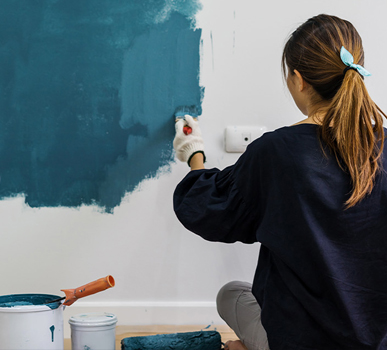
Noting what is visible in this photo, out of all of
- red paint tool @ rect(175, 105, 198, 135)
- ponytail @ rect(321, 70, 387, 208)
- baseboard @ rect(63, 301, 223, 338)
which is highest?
red paint tool @ rect(175, 105, 198, 135)

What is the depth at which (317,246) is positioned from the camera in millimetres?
861

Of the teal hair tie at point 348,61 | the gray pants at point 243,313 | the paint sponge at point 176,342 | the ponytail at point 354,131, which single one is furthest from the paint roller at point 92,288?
the teal hair tie at point 348,61

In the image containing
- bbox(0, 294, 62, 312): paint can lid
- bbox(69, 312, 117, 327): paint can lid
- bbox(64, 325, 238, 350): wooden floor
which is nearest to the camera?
bbox(0, 294, 62, 312): paint can lid

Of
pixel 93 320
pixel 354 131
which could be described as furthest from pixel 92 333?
pixel 354 131

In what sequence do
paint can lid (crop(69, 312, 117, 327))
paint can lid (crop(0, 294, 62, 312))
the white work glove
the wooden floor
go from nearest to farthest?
paint can lid (crop(0, 294, 62, 312))
paint can lid (crop(69, 312, 117, 327))
the white work glove
the wooden floor

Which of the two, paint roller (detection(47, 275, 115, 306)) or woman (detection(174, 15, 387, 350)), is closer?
woman (detection(174, 15, 387, 350))

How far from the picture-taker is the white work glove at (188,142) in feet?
4.27

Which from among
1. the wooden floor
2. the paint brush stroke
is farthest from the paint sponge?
the paint brush stroke

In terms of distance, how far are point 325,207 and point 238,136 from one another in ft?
2.26

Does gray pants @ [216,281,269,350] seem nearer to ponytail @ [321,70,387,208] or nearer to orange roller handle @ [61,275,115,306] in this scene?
orange roller handle @ [61,275,115,306]

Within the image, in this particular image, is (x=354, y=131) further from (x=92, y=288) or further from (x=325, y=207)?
(x=92, y=288)

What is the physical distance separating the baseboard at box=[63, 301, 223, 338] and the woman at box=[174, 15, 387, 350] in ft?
→ 1.86

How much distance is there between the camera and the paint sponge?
123 cm

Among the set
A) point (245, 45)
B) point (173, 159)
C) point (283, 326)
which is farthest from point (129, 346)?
point (245, 45)
